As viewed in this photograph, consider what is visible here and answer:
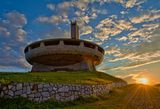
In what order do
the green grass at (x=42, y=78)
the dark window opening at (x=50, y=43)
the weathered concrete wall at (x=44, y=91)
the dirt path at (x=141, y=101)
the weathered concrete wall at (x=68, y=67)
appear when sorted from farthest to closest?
1. the weathered concrete wall at (x=68, y=67)
2. the dark window opening at (x=50, y=43)
3. the green grass at (x=42, y=78)
4. the dirt path at (x=141, y=101)
5. the weathered concrete wall at (x=44, y=91)

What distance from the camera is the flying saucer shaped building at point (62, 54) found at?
3566 cm

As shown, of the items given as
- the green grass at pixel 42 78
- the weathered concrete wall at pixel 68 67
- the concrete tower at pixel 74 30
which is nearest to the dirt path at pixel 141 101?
the green grass at pixel 42 78

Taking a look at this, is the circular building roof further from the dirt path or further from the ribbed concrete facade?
the dirt path

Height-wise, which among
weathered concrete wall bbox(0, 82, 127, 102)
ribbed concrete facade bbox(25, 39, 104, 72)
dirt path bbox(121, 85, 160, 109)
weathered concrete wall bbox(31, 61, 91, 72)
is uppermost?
ribbed concrete facade bbox(25, 39, 104, 72)

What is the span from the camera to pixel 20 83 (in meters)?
15.9

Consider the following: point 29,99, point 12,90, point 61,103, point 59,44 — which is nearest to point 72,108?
point 61,103

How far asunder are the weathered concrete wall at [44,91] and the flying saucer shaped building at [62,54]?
1648cm

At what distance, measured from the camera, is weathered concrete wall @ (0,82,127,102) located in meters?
15.5

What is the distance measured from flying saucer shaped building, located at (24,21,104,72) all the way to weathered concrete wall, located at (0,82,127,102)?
54.1 feet

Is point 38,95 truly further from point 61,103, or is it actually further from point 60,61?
point 60,61

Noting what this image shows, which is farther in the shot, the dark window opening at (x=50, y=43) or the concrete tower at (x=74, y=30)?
the concrete tower at (x=74, y=30)

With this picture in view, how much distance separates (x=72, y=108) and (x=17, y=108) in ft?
9.89

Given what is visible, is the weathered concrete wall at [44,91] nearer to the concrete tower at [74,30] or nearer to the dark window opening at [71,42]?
the dark window opening at [71,42]

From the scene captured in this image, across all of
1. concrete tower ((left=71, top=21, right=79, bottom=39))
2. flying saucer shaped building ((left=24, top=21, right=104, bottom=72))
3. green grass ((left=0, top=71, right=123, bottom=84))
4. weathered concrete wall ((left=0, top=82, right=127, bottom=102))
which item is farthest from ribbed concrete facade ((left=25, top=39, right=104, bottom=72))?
weathered concrete wall ((left=0, top=82, right=127, bottom=102))
